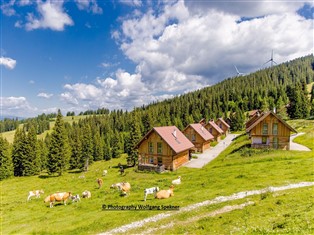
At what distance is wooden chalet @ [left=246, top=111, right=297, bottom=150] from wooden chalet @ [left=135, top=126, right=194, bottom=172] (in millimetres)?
16168

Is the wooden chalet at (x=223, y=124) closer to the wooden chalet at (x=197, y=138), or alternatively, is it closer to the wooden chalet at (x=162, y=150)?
the wooden chalet at (x=197, y=138)

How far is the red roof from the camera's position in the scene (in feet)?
174

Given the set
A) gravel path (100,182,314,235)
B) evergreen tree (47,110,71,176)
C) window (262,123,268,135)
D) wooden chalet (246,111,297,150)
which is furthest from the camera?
evergreen tree (47,110,71,176)

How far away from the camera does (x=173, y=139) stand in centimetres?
5631

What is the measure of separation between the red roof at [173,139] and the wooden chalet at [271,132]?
15963 mm

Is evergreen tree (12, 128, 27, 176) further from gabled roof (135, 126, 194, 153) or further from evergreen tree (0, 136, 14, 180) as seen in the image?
gabled roof (135, 126, 194, 153)

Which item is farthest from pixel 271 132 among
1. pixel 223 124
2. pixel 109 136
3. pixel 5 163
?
pixel 109 136

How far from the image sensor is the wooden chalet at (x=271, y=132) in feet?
168

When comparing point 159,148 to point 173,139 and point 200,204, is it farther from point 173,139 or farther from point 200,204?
point 200,204

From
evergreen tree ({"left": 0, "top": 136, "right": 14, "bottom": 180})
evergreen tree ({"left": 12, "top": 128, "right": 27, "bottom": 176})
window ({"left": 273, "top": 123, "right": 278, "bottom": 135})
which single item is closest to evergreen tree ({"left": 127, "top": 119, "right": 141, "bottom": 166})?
evergreen tree ({"left": 12, "top": 128, "right": 27, "bottom": 176})

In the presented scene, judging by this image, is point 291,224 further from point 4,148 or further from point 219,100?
point 219,100

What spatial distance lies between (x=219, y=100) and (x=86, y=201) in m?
155

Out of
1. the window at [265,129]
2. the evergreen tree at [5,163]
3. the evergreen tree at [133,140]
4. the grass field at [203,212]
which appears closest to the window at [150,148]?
the evergreen tree at [133,140]

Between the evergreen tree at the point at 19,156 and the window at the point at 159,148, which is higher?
the window at the point at 159,148
